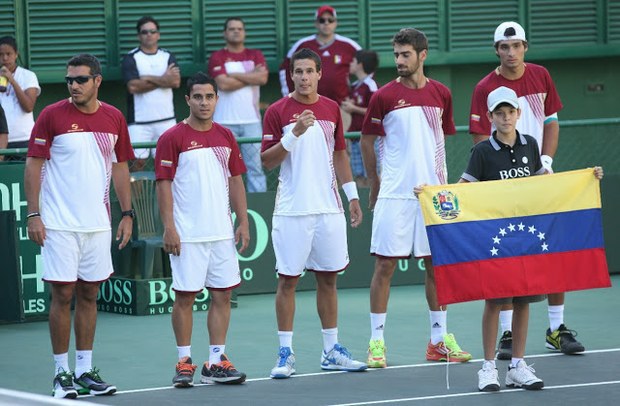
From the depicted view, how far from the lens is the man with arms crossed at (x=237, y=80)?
16.0 metres

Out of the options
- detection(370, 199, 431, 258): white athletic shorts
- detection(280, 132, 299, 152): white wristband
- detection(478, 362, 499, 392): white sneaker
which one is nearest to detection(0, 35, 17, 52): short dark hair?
detection(280, 132, 299, 152): white wristband

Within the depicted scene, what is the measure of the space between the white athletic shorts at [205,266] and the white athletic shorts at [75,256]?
20.8 inches

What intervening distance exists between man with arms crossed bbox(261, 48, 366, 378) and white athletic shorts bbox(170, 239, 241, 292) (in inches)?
19.2

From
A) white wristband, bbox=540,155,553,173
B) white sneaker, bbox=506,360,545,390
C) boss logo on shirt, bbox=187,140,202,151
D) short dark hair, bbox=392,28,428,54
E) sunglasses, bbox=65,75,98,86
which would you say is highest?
short dark hair, bbox=392,28,428,54

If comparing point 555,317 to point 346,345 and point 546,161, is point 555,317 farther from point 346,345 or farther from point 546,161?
point 346,345

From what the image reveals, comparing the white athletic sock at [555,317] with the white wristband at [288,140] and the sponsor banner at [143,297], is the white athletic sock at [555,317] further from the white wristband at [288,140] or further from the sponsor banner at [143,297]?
the sponsor banner at [143,297]

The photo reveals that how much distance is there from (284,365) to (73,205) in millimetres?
1960

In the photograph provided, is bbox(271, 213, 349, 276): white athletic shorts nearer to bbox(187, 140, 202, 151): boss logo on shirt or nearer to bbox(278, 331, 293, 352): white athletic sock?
bbox(278, 331, 293, 352): white athletic sock

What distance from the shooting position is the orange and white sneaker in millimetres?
10507

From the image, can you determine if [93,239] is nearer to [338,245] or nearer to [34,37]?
[338,245]

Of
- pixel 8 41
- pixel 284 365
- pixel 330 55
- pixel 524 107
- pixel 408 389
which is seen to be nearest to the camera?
pixel 408 389

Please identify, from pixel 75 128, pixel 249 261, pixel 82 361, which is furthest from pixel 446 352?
pixel 249 261

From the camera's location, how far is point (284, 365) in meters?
10.1

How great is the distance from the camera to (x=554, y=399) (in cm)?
898
